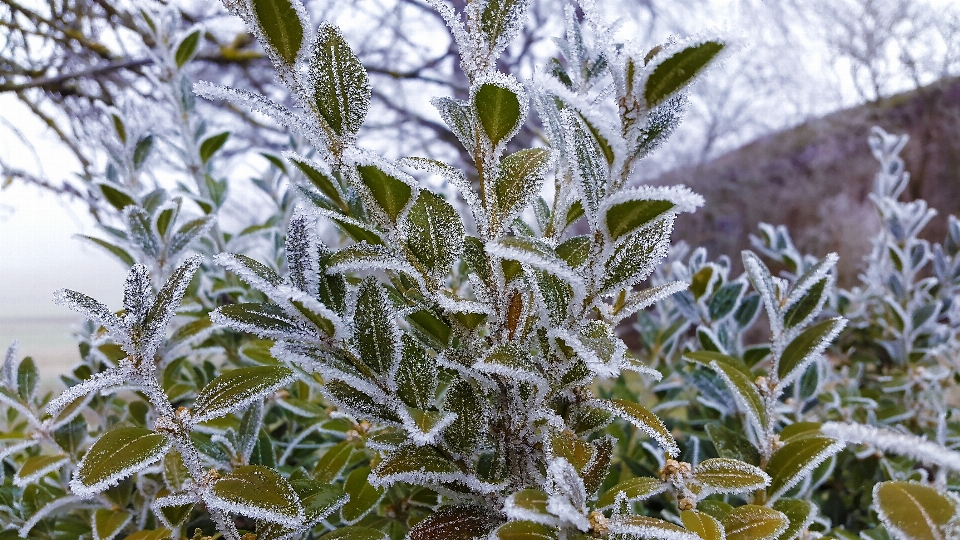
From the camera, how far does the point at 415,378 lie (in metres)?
0.40

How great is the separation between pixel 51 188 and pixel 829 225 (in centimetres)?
342

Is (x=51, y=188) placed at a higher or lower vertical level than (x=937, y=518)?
higher

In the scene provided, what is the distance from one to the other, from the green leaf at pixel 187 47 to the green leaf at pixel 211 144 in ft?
0.41

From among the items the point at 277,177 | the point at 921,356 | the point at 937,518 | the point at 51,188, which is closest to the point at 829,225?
the point at 921,356

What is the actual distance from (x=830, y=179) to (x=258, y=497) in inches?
142

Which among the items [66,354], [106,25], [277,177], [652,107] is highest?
[106,25]

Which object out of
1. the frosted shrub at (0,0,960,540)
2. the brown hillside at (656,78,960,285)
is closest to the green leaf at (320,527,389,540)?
the frosted shrub at (0,0,960,540)

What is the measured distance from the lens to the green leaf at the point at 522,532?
344 millimetres

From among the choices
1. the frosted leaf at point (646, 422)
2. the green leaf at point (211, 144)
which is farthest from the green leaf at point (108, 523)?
the green leaf at point (211, 144)

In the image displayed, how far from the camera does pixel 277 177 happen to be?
1184mm

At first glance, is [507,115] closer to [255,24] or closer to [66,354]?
[255,24]

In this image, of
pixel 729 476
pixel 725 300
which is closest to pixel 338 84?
pixel 729 476

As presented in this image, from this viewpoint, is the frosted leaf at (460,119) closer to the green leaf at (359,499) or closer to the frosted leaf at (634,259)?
the frosted leaf at (634,259)

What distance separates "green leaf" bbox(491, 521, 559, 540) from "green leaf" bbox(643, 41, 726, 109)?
0.26 m
